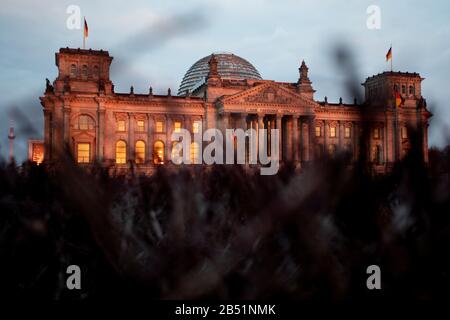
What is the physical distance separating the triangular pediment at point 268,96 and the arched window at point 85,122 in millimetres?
15952

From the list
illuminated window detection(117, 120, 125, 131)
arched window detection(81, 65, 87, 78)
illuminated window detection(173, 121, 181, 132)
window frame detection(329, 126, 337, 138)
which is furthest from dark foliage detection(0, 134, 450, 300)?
window frame detection(329, 126, 337, 138)

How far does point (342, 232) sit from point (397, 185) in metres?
0.83

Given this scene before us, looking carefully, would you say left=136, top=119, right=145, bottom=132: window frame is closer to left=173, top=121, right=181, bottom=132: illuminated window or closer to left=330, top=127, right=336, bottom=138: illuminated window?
left=173, top=121, right=181, bottom=132: illuminated window

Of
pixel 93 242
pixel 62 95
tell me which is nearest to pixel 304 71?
pixel 62 95

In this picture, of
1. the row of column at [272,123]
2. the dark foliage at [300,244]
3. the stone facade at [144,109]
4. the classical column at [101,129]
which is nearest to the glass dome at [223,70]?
the stone facade at [144,109]

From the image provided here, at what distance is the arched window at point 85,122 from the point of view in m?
65.1

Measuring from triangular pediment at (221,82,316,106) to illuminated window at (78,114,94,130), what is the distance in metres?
16.0

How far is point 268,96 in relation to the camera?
67562 millimetres

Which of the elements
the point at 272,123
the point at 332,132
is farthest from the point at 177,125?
the point at 332,132

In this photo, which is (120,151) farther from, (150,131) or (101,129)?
(150,131)

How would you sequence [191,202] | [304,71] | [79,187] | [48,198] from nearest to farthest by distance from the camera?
[79,187] < [191,202] < [48,198] < [304,71]

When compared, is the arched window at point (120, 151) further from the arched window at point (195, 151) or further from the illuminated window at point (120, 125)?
the arched window at point (195, 151)
